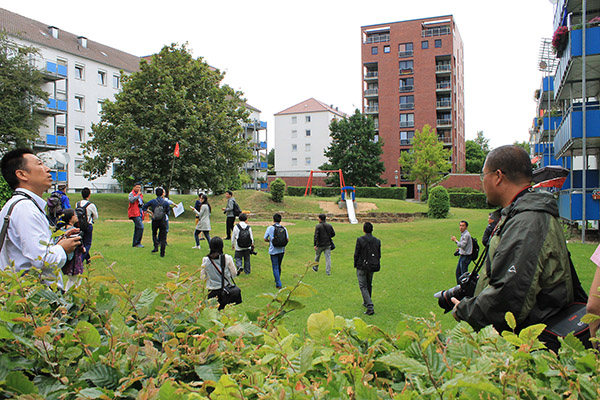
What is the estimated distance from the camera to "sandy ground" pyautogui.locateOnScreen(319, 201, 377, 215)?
109 feet

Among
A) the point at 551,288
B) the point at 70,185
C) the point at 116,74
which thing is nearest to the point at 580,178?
the point at 551,288

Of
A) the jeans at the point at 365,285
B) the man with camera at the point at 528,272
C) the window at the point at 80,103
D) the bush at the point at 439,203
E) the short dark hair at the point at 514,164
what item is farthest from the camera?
the window at the point at 80,103

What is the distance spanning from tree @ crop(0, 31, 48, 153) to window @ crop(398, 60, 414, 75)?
4730cm

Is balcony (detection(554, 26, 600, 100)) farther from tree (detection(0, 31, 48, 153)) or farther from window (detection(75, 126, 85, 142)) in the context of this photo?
window (detection(75, 126, 85, 142))

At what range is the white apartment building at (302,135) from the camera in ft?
254

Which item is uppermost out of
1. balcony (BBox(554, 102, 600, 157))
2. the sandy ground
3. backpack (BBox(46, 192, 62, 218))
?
balcony (BBox(554, 102, 600, 157))

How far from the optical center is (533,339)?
5.37 feet

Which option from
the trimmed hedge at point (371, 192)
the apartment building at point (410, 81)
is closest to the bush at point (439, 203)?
the trimmed hedge at point (371, 192)

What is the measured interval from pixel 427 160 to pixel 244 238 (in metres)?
44.8

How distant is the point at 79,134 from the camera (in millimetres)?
45844

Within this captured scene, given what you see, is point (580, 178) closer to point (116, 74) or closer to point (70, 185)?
point (70, 185)

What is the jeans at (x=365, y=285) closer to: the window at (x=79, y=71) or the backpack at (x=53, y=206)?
the backpack at (x=53, y=206)

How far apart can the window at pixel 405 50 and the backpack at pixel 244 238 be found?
191ft

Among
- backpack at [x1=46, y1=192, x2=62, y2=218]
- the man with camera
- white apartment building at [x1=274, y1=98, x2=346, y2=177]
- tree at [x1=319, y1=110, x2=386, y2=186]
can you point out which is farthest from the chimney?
the man with camera
